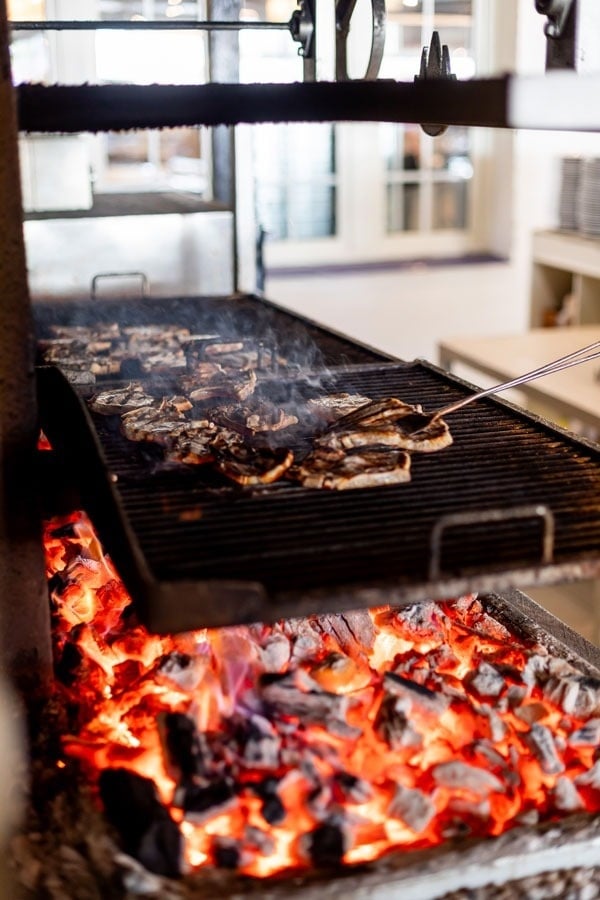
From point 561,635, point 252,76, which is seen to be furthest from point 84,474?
point 252,76

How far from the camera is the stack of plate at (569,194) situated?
5746mm

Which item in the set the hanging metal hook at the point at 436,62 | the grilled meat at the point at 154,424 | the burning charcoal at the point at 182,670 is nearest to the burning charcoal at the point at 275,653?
the burning charcoal at the point at 182,670

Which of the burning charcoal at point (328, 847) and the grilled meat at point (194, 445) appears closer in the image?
the burning charcoal at point (328, 847)

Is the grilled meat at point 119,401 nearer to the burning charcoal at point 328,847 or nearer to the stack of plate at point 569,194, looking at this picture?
the burning charcoal at point 328,847

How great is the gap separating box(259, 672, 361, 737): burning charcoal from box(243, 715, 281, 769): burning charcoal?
75 mm

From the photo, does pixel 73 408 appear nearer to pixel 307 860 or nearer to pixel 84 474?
pixel 84 474

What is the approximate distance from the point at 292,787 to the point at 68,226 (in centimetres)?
283

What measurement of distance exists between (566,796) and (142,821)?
2.34 ft

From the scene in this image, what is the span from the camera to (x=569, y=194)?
5.91 m

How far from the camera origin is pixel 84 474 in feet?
6.27

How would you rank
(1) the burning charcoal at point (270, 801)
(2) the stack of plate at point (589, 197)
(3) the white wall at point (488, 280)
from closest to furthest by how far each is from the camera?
(1) the burning charcoal at point (270, 801) < (2) the stack of plate at point (589, 197) < (3) the white wall at point (488, 280)

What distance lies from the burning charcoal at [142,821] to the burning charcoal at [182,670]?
0.87ft

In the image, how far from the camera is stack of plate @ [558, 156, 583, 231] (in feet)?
18.9

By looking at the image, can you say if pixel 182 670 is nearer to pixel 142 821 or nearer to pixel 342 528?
pixel 142 821
